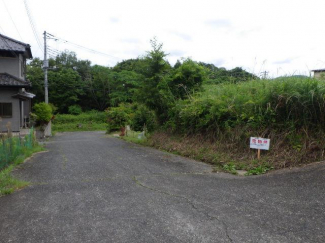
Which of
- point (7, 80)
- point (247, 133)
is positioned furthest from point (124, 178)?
point (7, 80)

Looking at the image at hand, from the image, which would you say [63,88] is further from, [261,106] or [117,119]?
[261,106]

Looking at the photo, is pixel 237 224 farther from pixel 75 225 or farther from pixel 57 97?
pixel 57 97

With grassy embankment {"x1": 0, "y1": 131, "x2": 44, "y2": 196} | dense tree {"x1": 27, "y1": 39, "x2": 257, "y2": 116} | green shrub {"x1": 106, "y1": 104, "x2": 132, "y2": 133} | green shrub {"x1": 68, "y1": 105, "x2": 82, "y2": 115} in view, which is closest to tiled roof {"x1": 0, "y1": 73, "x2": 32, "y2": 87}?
dense tree {"x1": 27, "y1": 39, "x2": 257, "y2": 116}

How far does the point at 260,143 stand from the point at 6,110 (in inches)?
640

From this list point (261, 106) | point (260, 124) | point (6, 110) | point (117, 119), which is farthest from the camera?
point (117, 119)

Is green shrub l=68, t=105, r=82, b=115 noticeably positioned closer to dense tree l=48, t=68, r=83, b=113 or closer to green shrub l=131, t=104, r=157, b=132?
dense tree l=48, t=68, r=83, b=113

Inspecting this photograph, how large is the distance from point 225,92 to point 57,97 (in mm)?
36319

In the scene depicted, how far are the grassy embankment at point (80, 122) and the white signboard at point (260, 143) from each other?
31.0 metres

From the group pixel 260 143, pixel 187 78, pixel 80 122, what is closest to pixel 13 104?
pixel 187 78

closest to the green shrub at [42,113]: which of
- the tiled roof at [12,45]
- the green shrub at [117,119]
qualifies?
the tiled roof at [12,45]

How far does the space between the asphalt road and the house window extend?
1259 cm

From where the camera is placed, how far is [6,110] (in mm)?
16516

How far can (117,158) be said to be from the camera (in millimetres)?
7949

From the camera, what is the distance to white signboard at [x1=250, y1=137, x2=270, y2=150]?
587cm
